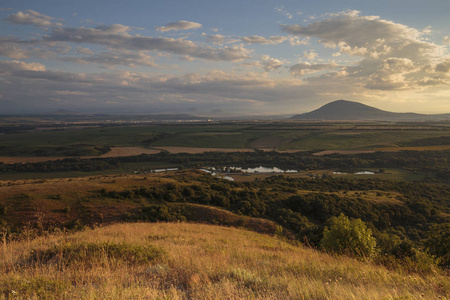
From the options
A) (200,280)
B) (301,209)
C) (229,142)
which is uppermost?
(200,280)

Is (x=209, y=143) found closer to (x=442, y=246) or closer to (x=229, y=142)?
(x=229, y=142)

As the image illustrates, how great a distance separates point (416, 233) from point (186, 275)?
3667 centimetres

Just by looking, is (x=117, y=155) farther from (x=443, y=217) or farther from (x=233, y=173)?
(x=443, y=217)

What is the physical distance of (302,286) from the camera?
242 inches

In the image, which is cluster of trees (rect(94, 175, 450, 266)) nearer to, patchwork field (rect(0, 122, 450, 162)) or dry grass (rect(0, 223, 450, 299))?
dry grass (rect(0, 223, 450, 299))

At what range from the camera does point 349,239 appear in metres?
12.6

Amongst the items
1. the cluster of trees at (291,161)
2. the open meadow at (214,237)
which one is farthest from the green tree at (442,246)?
the cluster of trees at (291,161)

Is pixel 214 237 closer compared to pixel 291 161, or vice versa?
pixel 214 237

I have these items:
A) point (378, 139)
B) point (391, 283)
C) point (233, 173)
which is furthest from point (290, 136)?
point (391, 283)

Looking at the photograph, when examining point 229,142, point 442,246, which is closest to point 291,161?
point 229,142

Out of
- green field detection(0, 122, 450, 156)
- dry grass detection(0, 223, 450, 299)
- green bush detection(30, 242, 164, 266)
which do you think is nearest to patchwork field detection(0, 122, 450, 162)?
green field detection(0, 122, 450, 156)

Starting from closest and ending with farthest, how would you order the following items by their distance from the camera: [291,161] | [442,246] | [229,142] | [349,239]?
[442,246] → [349,239] → [291,161] → [229,142]

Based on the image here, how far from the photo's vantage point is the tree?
1220 cm

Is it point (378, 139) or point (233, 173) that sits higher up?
point (378, 139)
